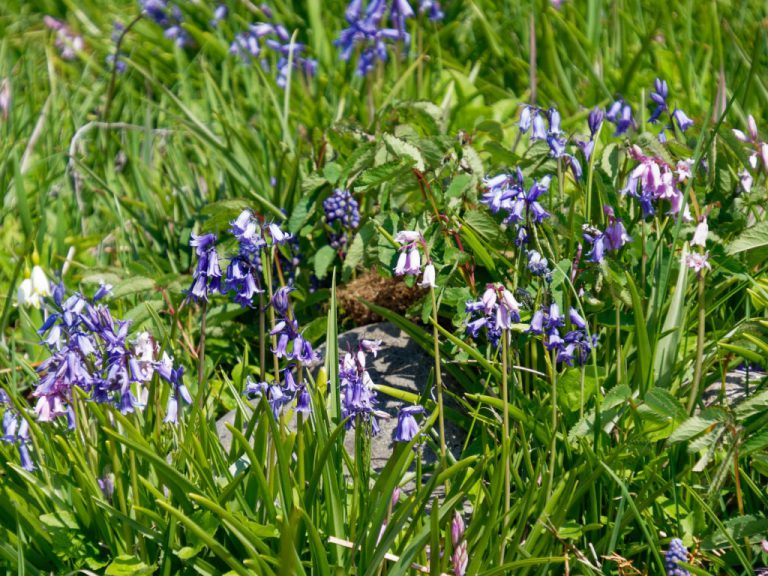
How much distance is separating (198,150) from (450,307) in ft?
6.91

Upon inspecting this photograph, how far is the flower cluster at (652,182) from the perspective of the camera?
7.91 feet

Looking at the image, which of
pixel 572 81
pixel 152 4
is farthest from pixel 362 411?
pixel 152 4

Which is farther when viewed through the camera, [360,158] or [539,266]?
[360,158]

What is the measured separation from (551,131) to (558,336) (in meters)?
0.64

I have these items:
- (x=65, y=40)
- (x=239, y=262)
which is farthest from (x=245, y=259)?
(x=65, y=40)

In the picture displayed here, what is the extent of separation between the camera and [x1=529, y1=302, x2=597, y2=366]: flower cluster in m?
2.25

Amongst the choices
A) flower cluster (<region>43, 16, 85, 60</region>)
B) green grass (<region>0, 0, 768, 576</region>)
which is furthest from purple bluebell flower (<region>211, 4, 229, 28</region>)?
green grass (<region>0, 0, 768, 576</region>)

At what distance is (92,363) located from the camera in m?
2.21

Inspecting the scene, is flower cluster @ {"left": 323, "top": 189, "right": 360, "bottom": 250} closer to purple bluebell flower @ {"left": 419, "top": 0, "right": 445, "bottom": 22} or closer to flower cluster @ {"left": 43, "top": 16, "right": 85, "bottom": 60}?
purple bluebell flower @ {"left": 419, "top": 0, "right": 445, "bottom": 22}

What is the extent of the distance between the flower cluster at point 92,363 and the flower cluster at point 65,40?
3.99 m

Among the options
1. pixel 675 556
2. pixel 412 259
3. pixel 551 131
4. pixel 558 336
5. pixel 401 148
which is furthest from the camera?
pixel 401 148

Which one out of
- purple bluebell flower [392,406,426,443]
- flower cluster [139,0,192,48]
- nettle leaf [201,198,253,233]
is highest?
flower cluster [139,0,192,48]

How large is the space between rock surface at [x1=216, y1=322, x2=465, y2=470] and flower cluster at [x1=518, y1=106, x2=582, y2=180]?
2.60 feet

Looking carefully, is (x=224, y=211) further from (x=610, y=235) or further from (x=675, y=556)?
(x=675, y=556)
